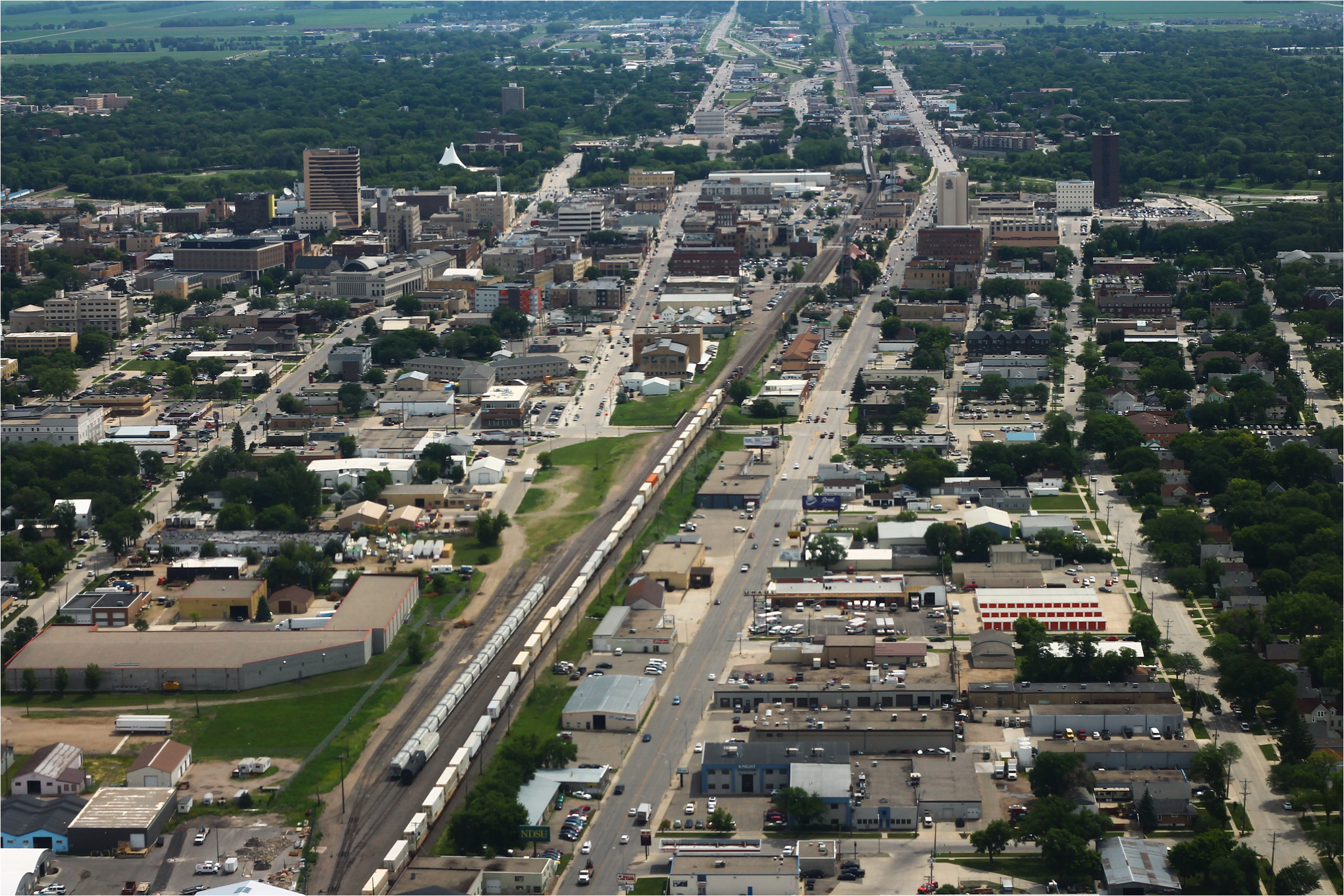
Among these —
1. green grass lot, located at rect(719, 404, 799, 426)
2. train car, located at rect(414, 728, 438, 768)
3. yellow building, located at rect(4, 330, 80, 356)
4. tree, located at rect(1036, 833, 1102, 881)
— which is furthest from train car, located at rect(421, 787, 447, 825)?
yellow building, located at rect(4, 330, 80, 356)

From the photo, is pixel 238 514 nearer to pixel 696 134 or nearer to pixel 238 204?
pixel 238 204

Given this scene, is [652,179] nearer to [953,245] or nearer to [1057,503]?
[953,245]

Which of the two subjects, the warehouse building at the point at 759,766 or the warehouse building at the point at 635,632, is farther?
the warehouse building at the point at 635,632

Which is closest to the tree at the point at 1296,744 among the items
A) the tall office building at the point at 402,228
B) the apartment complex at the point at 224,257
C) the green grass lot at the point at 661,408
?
the green grass lot at the point at 661,408

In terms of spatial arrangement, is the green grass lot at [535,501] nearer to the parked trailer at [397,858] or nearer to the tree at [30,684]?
the tree at [30,684]

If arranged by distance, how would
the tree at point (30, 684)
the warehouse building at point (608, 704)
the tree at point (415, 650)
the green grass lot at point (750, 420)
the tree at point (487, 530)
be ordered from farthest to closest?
the green grass lot at point (750, 420) → the tree at point (487, 530) → the tree at point (415, 650) → the tree at point (30, 684) → the warehouse building at point (608, 704)

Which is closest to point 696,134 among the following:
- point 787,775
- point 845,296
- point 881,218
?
point 881,218
